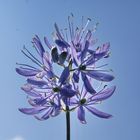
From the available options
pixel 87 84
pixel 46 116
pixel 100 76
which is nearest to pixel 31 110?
pixel 46 116

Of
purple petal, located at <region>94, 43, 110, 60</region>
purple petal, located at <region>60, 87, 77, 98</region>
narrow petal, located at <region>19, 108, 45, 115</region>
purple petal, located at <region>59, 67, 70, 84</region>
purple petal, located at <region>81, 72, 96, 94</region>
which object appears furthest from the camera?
purple petal, located at <region>94, 43, 110, 60</region>

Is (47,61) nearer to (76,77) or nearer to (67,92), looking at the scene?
(76,77)

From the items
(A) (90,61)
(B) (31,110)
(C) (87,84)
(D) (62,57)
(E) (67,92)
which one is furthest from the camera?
(A) (90,61)

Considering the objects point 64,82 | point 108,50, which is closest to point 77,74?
point 64,82

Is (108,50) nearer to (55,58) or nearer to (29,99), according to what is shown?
(55,58)

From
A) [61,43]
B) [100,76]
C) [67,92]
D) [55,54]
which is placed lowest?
[67,92]

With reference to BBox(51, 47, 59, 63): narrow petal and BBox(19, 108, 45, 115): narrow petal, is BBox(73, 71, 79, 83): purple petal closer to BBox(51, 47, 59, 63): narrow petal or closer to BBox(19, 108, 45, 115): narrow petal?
BBox(51, 47, 59, 63): narrow petal

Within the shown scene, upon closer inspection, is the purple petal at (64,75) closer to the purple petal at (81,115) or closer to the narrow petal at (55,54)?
the narrow petal at (55,54)
